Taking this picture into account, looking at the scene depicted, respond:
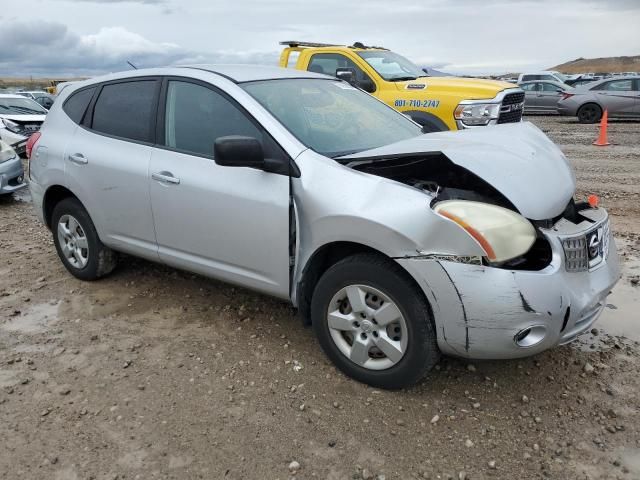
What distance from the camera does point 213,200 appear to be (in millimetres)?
3562

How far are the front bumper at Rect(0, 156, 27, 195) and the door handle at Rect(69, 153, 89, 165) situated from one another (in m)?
4.35

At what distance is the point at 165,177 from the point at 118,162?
559 millimetres

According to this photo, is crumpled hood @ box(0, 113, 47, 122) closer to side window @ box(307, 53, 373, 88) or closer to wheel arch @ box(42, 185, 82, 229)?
side window @ box(307, 53, 373, 88)

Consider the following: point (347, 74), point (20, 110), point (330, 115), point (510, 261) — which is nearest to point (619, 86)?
point (347, 74)

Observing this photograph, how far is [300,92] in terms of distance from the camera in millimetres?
3969

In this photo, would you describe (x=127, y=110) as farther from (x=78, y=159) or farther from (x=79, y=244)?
(x=79, y=244)

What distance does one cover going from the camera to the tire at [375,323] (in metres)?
A: 2.90

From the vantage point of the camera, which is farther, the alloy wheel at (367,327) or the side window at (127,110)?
the side window at (127,110)

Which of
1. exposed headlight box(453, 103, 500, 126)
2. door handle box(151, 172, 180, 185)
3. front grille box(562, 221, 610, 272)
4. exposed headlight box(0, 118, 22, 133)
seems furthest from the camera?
exposed headlight box(0, 118, 22, 133)

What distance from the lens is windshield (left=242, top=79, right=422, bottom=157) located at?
3564 millimetres

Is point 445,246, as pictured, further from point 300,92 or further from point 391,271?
point 300,92

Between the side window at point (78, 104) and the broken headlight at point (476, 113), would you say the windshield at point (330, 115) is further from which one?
the broken headlight at point (476, 113)

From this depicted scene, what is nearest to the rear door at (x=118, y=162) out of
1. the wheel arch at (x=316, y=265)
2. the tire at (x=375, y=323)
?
the wheel arch at (x=316, y=265)

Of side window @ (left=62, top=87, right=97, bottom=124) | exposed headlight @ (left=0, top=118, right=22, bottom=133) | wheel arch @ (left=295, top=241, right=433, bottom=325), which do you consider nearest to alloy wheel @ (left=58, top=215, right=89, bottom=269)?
side window @ (left=62, top=87, right=97, bottom=124)
